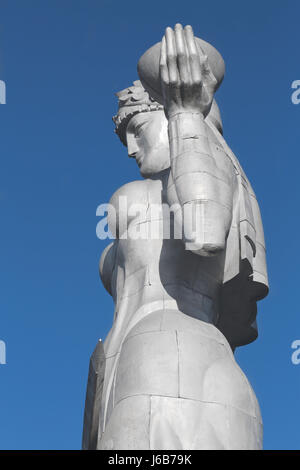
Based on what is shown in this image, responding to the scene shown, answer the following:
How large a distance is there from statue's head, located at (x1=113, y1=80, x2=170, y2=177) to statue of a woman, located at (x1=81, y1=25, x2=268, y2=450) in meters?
0.02

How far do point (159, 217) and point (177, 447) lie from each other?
2426 millimetres

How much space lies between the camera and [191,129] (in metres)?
7.36

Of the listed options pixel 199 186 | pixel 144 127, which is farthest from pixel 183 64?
pixel 144 127

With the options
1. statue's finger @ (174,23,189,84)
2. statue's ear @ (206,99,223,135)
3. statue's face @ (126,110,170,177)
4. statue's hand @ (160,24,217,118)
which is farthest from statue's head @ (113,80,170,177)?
statue's finger @ (174,23,189,84)

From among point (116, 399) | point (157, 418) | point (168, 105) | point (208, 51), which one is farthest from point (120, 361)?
point (208, 51)

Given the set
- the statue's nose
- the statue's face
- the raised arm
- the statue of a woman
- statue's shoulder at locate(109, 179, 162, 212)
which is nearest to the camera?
the statue of a woman

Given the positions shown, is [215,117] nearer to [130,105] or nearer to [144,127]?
[144,127]

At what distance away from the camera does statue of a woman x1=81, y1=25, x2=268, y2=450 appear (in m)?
6.29

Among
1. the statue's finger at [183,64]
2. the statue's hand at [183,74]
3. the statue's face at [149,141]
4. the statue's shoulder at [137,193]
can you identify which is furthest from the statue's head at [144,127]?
the statue's finger at [183,64]

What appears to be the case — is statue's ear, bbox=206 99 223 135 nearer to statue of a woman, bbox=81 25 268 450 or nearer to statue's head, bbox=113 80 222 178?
statue's head, bbox=113 80 222 178

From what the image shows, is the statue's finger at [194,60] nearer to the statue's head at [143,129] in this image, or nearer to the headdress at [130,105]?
the statue's head at [143,129]

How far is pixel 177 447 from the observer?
6082 mm

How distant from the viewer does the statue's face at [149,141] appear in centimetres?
855
